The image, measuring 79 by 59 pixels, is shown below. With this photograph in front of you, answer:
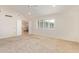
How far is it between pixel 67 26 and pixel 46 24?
0.51m

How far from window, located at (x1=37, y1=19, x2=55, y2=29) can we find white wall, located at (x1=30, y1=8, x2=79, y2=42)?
10cm

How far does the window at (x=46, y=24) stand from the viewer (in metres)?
3.09

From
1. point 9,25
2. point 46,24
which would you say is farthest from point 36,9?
point 9,25

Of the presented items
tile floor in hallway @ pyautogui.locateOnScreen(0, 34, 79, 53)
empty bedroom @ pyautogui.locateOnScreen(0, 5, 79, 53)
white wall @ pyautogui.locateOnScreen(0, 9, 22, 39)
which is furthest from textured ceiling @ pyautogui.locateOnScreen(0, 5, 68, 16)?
tile floor in hallway @ pyautogui.locateOnScreen(0, 34, 79, 53)

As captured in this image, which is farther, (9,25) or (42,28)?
(42,28)

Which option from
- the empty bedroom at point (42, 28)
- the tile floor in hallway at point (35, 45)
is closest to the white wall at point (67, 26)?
the empty bedroom at point (42, 28)

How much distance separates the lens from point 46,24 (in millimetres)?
3141

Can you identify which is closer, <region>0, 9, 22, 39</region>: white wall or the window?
<region>0, 9, 22, 39</region>: white wall

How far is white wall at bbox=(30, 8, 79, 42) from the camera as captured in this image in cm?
294

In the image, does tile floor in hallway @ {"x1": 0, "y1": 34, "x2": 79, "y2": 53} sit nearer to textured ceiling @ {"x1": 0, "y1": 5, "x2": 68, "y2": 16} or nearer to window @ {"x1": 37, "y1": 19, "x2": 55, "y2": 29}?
window @ {"x1": 37, "y1": 19, "x2": 55, "y2": 29}

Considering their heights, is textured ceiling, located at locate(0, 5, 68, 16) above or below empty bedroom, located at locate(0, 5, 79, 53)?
above

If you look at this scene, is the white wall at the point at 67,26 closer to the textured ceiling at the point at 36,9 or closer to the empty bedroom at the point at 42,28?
the empty bedroom at the point at 42,28

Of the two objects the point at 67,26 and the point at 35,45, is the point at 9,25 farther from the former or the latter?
the point at 67,26
